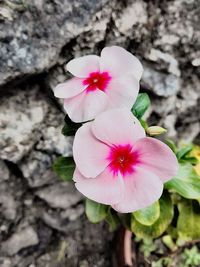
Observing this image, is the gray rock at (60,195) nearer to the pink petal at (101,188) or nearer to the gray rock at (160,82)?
the gray rock at (160,82)

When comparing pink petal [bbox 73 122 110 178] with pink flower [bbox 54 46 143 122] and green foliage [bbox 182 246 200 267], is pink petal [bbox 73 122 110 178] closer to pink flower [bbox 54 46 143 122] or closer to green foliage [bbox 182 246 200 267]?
pink flower [bbox 54 46 143 122]

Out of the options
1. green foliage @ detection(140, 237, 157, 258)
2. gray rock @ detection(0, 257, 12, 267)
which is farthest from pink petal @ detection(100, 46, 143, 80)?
gray rock @ detection(0, 257, 12, 267)

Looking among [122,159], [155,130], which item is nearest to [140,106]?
[155,130]

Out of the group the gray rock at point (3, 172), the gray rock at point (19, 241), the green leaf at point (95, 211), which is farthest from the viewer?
the gray rock at point (19, 241)

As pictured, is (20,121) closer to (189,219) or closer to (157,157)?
(157,157)

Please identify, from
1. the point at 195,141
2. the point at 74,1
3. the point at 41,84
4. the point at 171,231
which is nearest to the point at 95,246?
the point at 171,231

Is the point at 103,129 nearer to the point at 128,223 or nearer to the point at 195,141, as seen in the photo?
the point at 128,223

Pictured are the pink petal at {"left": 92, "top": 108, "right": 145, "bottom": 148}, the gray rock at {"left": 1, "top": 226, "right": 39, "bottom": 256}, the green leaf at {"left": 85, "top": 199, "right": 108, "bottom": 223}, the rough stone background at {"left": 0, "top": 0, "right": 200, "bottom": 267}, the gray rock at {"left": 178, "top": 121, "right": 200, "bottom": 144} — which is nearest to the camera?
the pink petal at {"left": 92, "top": 108, "right": 145, "bottom": 148}

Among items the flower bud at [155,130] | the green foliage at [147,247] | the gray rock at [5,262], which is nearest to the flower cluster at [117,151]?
the flower bud at [155,130]
